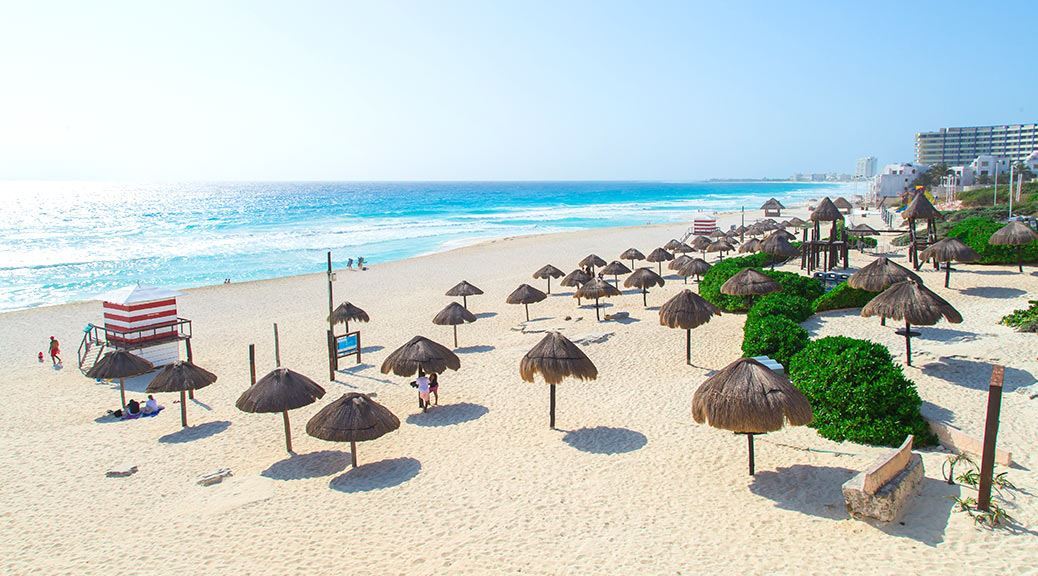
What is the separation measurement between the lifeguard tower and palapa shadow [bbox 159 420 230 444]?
5377 mm

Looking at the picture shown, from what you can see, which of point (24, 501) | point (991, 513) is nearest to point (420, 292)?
point (24, 501)

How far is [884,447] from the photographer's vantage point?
10047 mm

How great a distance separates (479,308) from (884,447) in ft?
54.1

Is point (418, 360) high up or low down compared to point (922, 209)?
down

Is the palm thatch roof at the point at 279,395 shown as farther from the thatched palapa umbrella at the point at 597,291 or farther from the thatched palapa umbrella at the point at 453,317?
the thatched palapa umbrella at the point at 597,291

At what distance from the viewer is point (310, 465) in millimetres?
11047

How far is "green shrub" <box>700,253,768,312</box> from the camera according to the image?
19.0 m

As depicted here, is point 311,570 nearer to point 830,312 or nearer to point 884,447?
point 884,447

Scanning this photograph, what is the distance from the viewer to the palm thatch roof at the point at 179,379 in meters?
12.9

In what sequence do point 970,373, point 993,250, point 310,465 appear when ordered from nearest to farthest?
point 310,465, point 970,373, point 993,250

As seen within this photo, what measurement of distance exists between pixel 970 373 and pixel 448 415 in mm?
10310

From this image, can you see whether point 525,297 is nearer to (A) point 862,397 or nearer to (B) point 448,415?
(B) point 448,415

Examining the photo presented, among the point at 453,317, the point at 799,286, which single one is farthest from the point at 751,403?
the point at 799,286

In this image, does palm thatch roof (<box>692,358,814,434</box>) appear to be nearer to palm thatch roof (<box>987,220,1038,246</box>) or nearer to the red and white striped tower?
the red and white striped tower
